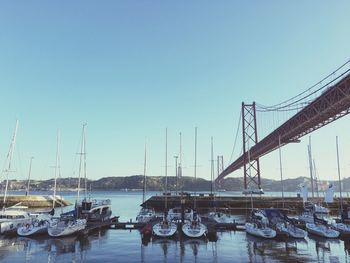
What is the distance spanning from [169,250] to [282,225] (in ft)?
41.7

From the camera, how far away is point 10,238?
2692 centimetres

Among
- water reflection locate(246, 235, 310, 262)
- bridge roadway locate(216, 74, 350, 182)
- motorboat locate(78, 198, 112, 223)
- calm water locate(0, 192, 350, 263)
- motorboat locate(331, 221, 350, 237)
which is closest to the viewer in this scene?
water reflection locate(246, 235, 310, 262)

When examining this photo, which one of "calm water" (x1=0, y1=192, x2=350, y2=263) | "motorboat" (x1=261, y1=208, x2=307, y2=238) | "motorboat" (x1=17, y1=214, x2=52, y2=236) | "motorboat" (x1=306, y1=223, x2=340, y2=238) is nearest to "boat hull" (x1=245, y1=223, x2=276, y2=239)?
"calm water" (x1=0, y1=192, x2=350, y2=263)

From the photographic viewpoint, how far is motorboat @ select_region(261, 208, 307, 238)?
2741 centimetres

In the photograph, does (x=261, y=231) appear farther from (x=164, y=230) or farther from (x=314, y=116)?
(x=314, y=116)

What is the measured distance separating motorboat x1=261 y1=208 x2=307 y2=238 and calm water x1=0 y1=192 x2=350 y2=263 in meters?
0.93

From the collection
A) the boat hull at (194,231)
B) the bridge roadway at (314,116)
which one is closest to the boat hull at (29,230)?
the boat hull at (194,231)

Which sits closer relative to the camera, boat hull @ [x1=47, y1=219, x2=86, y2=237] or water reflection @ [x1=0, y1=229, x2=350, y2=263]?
water reflection @ [x1=0, y1=229, x2=350, y2=263]

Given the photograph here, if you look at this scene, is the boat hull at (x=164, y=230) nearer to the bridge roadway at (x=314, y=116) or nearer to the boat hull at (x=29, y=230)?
the boat hull at (x=29, y=230)

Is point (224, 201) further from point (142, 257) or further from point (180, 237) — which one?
point (142, 257)

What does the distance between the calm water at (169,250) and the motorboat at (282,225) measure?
926 millimetres

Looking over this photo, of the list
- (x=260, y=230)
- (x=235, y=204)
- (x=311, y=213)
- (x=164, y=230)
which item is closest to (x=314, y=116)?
(x=311, y=213)

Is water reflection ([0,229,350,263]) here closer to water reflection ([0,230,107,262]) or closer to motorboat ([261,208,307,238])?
water reflection ([0,230,107,262])

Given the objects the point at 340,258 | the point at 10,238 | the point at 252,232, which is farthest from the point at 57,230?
the point at 340,258
